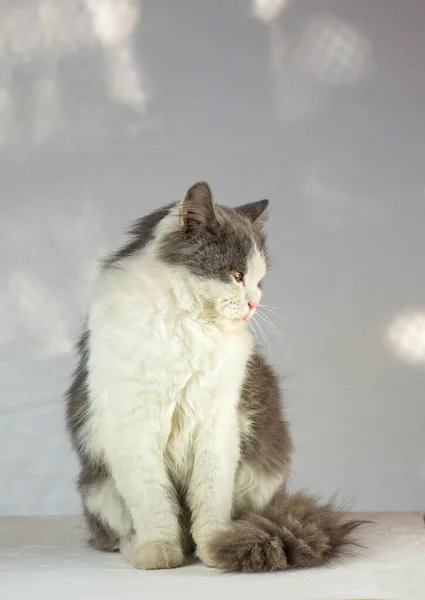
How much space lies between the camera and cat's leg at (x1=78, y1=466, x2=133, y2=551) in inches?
108

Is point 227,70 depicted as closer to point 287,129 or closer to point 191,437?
point 287,129

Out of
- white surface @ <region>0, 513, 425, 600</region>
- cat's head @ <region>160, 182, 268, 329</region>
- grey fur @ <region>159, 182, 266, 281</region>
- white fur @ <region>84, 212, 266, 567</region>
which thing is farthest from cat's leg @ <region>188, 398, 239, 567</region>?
grey fur @ <region>159, 182, 266, 281</region>

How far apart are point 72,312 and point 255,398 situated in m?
1.50

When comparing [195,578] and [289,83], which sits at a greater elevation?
[289,83]

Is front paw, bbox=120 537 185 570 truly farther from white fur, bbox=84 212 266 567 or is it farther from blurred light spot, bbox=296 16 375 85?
blurred light spot, bbox=296 16 375 85

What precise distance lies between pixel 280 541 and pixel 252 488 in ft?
1.23

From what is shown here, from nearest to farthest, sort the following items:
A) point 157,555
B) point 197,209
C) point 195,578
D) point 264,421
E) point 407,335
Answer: point 195,578 < point 157,555 < point 197,209 < point 264,421 < point 407,335

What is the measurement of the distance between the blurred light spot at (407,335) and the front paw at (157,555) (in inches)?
78.8

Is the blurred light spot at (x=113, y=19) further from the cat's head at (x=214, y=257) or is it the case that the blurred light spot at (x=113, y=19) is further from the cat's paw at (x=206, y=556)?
the cat's paw at (x=206, y=556)

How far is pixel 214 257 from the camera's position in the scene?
8.57ft

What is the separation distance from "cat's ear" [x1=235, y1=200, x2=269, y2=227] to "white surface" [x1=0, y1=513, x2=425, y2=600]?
103 cm

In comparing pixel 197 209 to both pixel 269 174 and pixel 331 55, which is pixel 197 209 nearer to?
pixel 269 174

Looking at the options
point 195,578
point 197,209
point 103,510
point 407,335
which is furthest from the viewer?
point 407,335

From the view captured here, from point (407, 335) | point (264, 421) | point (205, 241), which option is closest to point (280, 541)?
point (264, 421)
